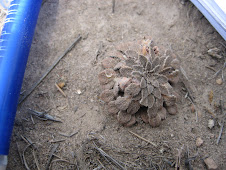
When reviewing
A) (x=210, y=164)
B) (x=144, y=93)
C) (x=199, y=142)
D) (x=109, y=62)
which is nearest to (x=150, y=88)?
(x=144, y=93)

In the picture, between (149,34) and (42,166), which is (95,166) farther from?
(149,34)

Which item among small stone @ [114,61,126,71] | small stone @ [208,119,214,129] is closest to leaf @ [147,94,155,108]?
small stone @ [114,61,126,71]

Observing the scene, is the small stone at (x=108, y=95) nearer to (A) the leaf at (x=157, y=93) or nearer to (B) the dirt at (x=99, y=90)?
(B) the dirt at (x=99, y=90)

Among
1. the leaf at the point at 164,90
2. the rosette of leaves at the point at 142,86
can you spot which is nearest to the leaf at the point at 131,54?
the rosette of leaves at the point at 142,86

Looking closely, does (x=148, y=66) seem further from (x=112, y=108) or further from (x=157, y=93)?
(x=112, y=108)

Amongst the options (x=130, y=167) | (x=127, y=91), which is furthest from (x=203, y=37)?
(x=130, y=167)

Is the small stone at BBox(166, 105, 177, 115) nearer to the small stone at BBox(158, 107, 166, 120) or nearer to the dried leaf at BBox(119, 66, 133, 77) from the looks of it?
the small stone at BBox(158, 107, 166, 120)
